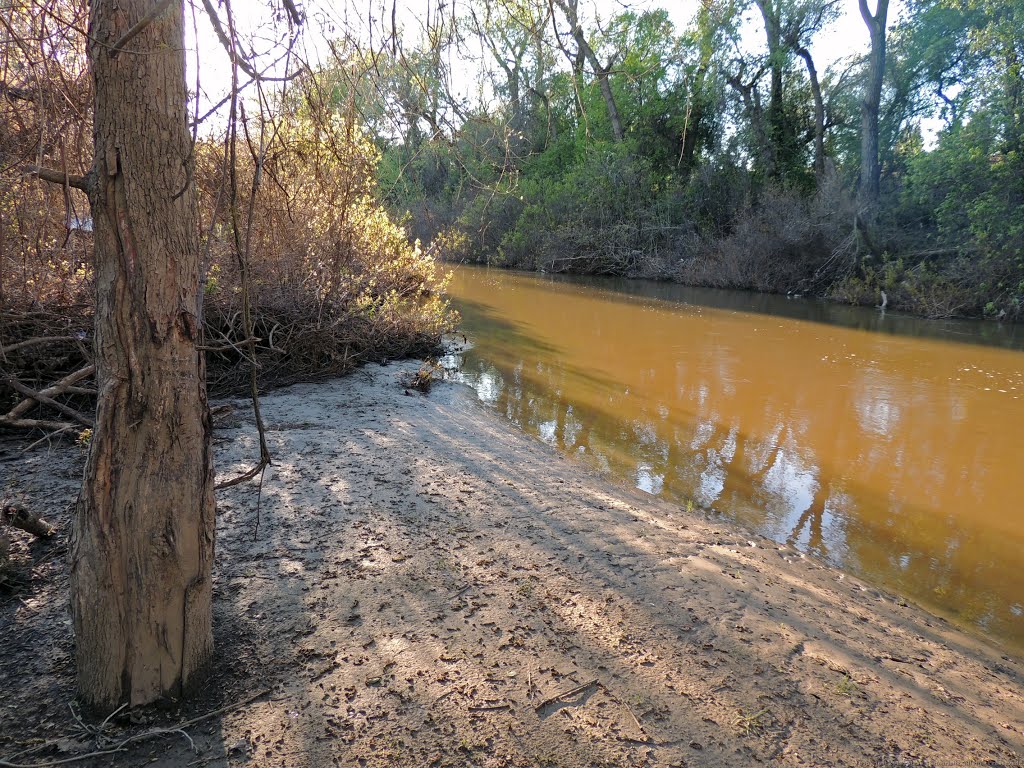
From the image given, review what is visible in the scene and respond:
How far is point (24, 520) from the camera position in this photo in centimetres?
293

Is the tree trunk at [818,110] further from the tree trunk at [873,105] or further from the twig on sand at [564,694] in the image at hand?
the twig on sand at [564,694]

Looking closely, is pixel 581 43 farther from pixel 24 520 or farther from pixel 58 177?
pixel 24 520

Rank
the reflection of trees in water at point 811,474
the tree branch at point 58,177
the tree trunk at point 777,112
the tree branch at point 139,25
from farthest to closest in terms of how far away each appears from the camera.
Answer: the tree trunk at point 777,112
the reflection of trees in water at point 811,474
the tree branch at point 58,177
the tree branch at point 139,25

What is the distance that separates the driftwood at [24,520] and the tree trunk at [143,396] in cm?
123

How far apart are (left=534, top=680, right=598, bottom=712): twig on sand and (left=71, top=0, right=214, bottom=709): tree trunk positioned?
1.21m

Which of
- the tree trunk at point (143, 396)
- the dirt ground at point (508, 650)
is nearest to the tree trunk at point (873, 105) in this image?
the dirt ground at point (508, 650)

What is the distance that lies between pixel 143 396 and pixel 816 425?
6.84 metres

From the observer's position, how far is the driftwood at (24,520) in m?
2.91

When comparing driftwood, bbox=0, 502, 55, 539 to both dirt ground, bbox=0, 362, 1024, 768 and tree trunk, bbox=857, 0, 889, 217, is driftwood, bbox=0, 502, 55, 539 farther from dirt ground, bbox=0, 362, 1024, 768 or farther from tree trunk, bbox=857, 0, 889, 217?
tree trunk, bbox=857, 0, 889, 217

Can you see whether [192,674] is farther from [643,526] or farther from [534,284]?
[534,284]

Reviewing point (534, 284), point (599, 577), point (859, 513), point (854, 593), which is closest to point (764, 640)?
point (599, 577)

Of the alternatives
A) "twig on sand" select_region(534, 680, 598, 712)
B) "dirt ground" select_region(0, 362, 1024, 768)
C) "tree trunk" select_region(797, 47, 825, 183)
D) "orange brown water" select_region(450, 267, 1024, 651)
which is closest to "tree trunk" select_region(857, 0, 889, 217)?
"tree trunk" select_region(797, 47, 825, 183)

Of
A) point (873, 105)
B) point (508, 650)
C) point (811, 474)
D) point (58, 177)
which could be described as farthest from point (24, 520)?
point (873, 105)

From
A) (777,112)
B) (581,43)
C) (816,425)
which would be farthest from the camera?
(777,112)
